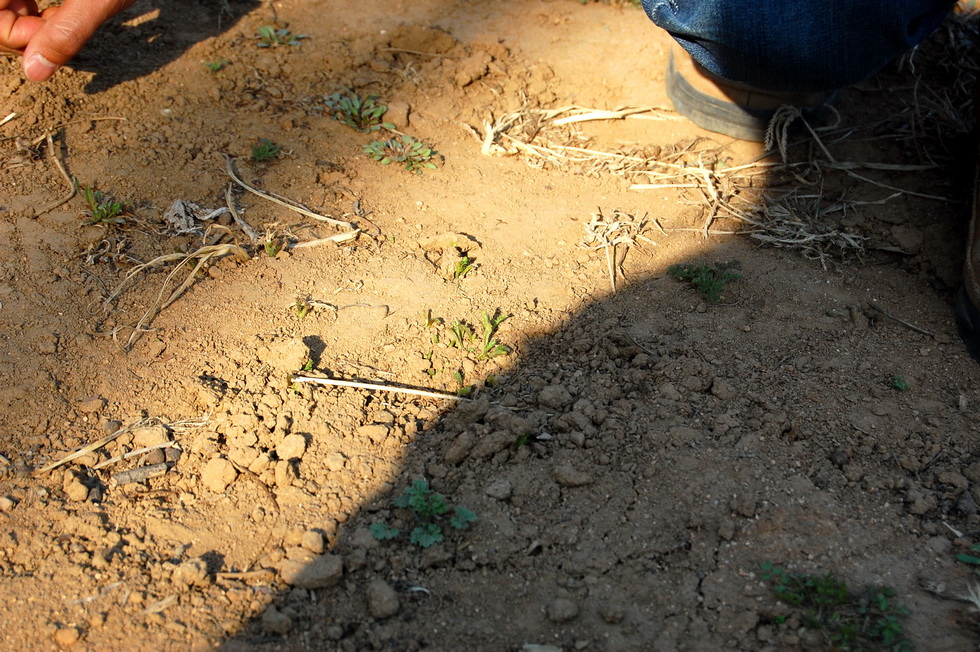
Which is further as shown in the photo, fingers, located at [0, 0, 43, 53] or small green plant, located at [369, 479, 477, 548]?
fingers, located at [0, 0, 43, 53]

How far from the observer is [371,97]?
341cm

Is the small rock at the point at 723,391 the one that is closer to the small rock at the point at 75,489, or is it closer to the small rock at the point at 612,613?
the small rock at the point at 612,613

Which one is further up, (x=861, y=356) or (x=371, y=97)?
(x=371, y=97)

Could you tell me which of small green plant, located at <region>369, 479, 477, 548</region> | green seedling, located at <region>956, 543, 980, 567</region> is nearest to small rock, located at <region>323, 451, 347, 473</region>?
small green plant, located at <region>369, 479, 477, 548</region>

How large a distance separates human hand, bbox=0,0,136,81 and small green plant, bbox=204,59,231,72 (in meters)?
0.38

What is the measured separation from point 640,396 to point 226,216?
1508 millimetres

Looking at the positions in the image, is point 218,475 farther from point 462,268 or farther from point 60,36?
point 60,36

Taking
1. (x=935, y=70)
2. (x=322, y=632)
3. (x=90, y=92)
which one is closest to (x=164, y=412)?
(x=322, y=632)

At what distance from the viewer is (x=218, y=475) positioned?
216 centimetres

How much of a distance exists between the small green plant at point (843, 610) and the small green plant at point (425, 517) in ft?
2.43

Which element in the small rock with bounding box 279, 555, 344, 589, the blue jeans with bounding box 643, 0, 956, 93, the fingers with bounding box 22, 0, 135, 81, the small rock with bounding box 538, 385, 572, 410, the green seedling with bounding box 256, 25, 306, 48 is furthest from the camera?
the green seedling with bounding box 256, 25, 306, 48

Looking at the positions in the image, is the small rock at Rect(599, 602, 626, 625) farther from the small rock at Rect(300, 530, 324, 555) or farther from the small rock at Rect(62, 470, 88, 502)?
the small rock at Rect(62, 470, 88, 502)

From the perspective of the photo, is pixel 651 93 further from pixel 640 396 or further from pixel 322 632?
pixel 322 632

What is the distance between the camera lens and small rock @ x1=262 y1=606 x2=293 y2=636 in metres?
1.87
